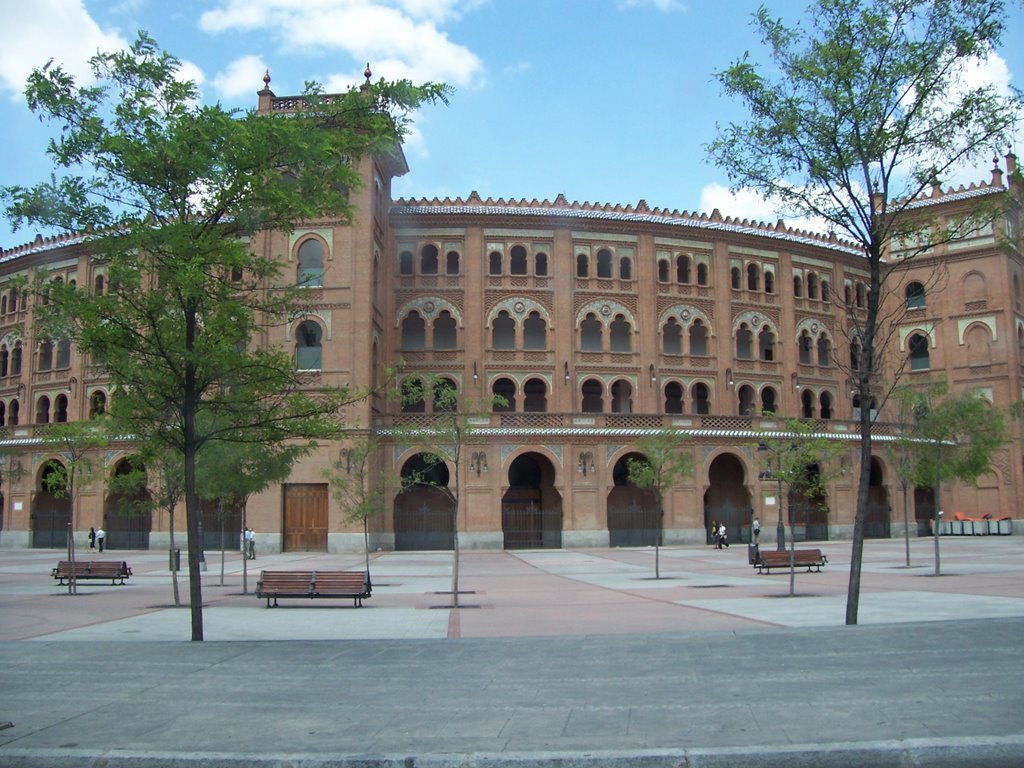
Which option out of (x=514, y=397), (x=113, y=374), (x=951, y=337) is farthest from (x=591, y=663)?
(x=951, y=337)

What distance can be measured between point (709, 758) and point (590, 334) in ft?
133

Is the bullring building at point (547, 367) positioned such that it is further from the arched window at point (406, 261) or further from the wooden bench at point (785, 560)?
the wooden bench at point (785, 560)

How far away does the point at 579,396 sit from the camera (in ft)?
149

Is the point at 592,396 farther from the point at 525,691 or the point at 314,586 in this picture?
the point at 525,691

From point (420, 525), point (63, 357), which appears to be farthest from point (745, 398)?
point (63, 357)

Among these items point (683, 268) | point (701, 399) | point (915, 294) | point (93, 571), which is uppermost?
point (683, 268)

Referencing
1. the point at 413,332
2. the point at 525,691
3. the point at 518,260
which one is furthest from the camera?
the point at 518,260

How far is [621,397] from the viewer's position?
4741cm

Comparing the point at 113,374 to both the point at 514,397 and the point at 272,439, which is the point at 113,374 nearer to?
the point at 272,439

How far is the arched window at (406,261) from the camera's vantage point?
4559cm

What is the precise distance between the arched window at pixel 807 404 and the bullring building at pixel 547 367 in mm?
167

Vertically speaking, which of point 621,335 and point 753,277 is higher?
point 753,277

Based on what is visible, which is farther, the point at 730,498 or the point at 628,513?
the point at 730,498

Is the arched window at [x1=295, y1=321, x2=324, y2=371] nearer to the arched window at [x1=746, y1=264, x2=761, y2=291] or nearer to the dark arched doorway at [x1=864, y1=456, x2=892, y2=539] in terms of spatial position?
the arched window at [x1=746, y1=264, x2=761, y2=291]
